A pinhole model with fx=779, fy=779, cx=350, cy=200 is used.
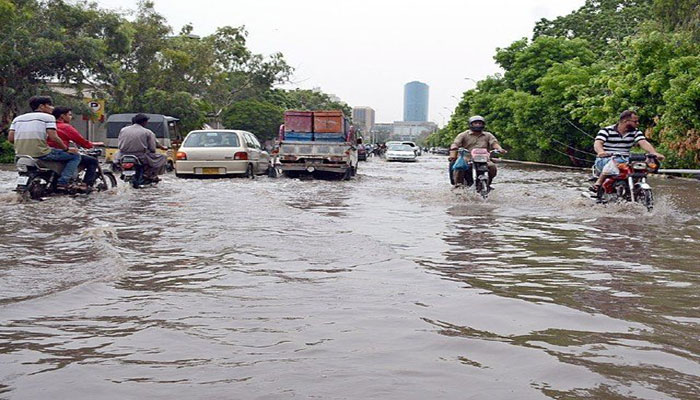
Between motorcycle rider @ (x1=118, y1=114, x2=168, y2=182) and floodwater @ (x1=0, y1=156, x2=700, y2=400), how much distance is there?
542cm

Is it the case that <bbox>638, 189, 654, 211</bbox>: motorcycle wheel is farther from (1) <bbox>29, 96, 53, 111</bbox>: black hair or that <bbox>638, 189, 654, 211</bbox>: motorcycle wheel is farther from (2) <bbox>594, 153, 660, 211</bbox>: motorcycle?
(1) <bbox>29, 96, 53, 111</bbox>: black hair

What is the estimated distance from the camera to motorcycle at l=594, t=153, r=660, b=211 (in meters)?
11.5

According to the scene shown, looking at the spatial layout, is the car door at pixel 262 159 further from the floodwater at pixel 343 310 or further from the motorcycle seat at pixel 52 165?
the floodwater at pixel 343 310

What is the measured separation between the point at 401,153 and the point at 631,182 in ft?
128

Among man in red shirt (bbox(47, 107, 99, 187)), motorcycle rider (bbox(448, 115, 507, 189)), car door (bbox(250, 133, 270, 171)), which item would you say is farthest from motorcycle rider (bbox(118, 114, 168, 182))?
car door (bbox(250, 133, 270, 171))

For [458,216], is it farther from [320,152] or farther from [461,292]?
[320,152]

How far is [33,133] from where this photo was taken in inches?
471

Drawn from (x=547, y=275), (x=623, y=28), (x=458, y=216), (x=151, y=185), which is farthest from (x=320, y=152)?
(x=623, y=28)

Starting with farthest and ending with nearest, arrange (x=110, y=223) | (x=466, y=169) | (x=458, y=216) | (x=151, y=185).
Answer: (x=151, y=185), (x=466, y=169), (x=458, y=216), (x=110, y=223)

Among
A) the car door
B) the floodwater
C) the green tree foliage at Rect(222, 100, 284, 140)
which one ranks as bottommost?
the floodwater

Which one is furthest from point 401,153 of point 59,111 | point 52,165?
point 52,165

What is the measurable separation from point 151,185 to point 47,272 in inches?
395

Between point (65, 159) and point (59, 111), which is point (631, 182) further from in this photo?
point (59, 111)

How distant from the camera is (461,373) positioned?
3.45 meters
